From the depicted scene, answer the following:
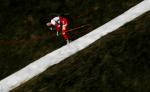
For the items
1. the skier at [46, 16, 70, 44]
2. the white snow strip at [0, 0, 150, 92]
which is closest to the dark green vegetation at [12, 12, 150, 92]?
the white snow strip at [0, 0, 150, 92]

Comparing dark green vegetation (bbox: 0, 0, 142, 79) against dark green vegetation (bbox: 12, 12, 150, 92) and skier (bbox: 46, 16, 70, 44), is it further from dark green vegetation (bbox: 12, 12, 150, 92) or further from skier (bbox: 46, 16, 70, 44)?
dark green vegetation (bbox: 12, 12, 150, 92)

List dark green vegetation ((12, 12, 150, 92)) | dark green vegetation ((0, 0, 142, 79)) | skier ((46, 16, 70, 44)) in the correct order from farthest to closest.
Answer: dark green vegetation ((0, 0, 142, 79)), skier ((46, 16, 70, 44)), dark green vegetation ((12, 12, 150, 92))

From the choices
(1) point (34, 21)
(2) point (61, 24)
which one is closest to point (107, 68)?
(2) point (61, 24)

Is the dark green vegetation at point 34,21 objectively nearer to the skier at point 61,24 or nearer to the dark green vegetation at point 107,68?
the skier at point 61,24

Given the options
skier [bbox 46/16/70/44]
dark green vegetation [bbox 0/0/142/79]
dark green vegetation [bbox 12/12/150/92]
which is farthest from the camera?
dark green vegetation [bbox 0/0/142/79]

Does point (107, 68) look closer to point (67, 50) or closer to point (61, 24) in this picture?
point (67, 50)

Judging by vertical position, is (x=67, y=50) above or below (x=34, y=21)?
below
